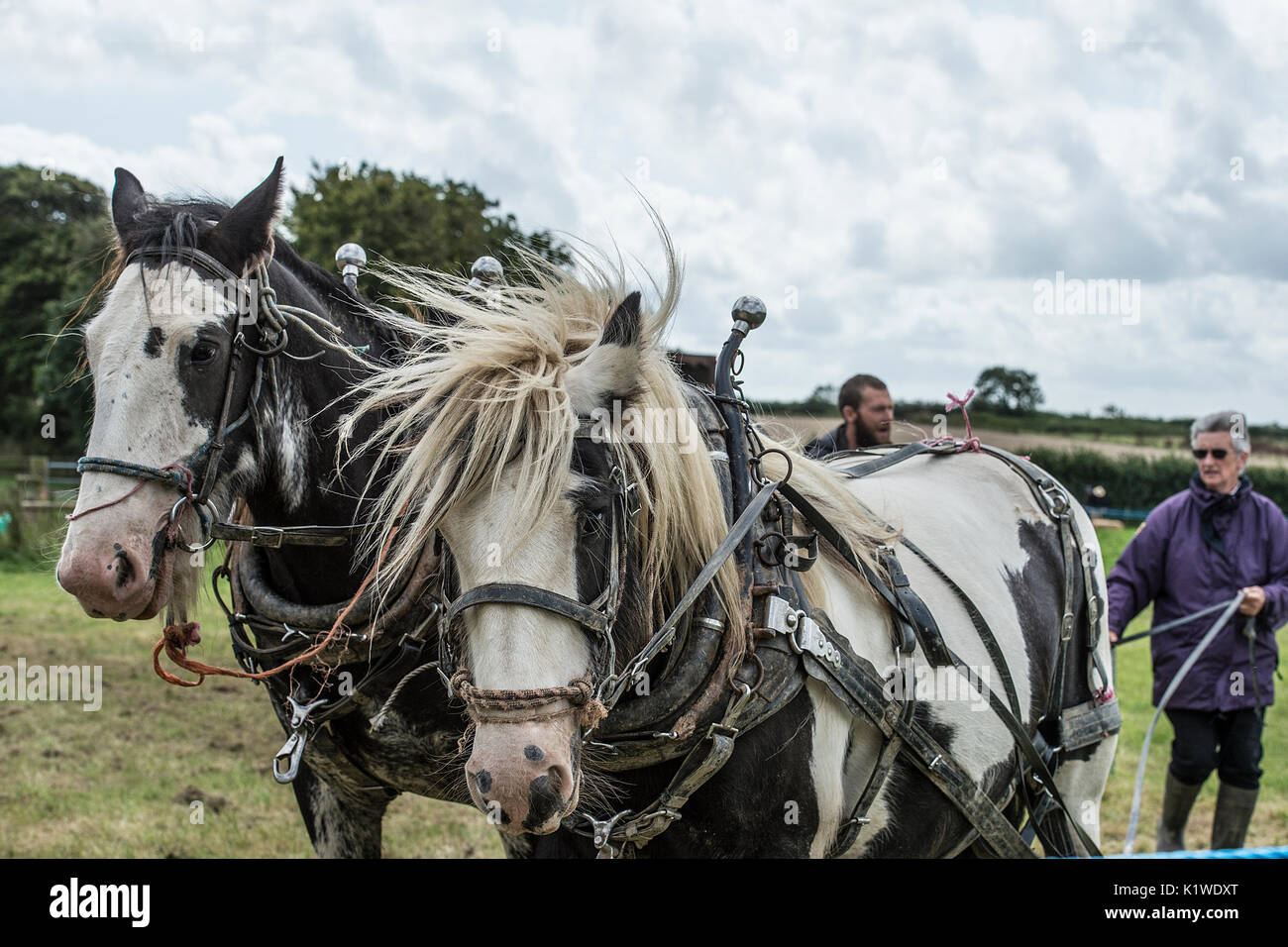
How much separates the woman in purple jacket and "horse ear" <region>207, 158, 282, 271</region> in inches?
155

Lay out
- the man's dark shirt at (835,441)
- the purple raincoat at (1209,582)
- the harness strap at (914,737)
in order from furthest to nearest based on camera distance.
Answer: the purple raincoat at (1209,582) → the man's dark shirt at (835,441) → the harness strap at (914,737)

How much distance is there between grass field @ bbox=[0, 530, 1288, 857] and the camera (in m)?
4.70

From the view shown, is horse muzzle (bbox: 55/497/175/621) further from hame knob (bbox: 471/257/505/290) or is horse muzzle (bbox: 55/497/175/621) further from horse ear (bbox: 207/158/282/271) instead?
hame knob (bbox: 471/257/505/290)

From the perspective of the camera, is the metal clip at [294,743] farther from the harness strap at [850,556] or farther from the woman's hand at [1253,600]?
the woman's hand at [1253,600]

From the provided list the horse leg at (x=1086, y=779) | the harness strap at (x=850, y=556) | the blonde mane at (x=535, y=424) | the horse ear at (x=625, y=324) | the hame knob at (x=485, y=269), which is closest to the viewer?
the blonde mane at (x=535, y=424)

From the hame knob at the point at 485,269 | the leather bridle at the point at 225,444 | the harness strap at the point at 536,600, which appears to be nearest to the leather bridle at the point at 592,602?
the harness strap at the point at 536,600

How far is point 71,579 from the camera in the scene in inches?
79.6

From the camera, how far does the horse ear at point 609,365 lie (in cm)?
191

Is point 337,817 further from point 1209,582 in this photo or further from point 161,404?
point 1209,582

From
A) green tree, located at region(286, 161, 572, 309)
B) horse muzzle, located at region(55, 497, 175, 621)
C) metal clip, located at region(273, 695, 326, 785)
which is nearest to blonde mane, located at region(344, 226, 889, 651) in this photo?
horse muzzle, located at region(55, 497, 175, 621)

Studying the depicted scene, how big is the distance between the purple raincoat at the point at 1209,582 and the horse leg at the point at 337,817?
353cm

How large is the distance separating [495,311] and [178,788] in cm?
452
